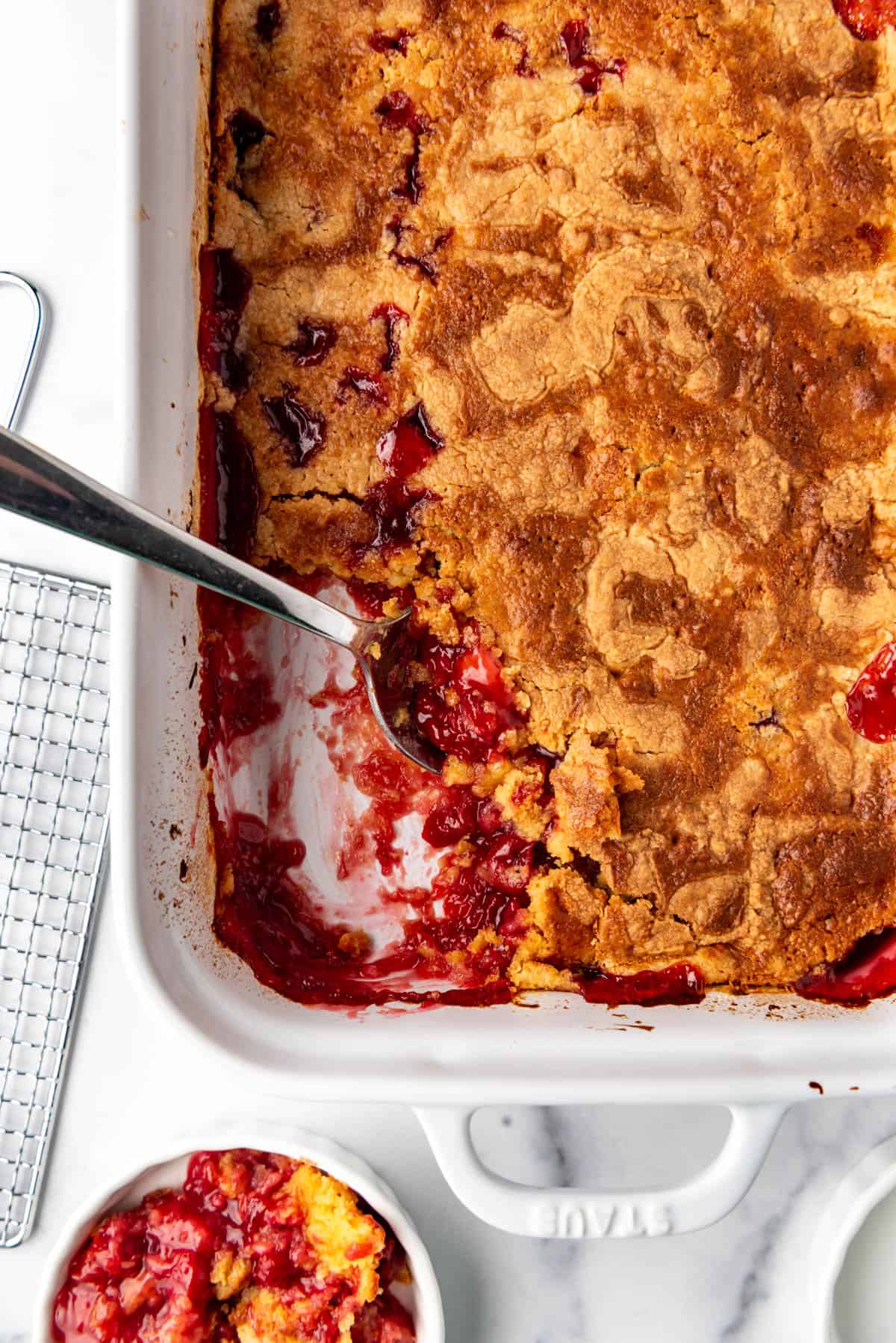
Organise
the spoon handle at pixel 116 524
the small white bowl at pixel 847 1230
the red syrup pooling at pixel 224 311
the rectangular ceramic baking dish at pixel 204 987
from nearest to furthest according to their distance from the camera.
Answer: the spoon handle at pixel 116 524
the rectangular ceramic baking dish at pixel 204 987
the red syrup pooling at pixel 224 311
the small white bowl at pixel 847 1230

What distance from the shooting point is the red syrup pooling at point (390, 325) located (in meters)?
1.58

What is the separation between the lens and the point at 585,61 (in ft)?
5.23

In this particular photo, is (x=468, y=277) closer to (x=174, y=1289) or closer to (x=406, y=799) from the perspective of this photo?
(x=406, y=799)

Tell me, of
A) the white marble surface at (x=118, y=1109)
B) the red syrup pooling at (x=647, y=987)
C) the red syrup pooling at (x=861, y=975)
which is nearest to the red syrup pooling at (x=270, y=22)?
the white marble surface at (x=118, y=1109)

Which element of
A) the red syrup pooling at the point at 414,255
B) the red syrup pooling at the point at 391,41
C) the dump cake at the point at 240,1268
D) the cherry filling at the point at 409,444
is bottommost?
the dump cake at the point at 240,1268

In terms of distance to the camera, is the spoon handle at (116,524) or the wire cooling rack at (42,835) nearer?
the spoon handle at (116,524)

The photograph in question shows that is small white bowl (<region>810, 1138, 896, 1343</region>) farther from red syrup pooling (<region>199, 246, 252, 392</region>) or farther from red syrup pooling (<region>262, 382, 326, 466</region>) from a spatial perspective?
red syrup pooling (<region>199, 246, 252, 392</region>)

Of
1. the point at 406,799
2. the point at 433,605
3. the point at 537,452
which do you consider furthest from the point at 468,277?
the point at 406,799

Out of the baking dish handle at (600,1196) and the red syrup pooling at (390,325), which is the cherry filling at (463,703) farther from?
the baking dish handle at (600,1196)

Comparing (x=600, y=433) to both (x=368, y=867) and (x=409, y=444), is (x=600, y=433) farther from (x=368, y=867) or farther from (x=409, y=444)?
(x=368, y=867)

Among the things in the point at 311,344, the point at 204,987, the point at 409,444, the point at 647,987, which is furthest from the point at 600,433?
the point at 204,987

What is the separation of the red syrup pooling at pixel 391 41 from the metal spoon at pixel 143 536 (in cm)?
77

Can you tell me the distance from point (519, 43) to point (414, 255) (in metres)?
0.34

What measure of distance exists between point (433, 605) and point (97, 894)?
0.70 meters
